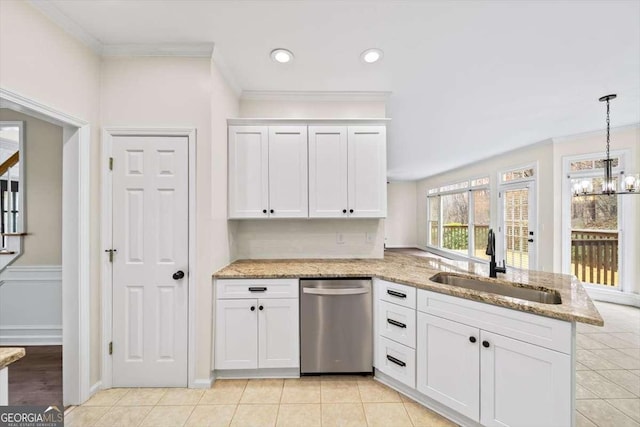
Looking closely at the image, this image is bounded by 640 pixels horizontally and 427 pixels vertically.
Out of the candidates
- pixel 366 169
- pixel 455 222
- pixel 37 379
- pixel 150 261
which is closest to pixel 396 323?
pixel 366 169

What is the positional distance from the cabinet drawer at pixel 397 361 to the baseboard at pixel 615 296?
4.57 m

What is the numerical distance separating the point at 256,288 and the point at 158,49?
2104mm

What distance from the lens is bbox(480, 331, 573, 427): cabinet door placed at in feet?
4.46

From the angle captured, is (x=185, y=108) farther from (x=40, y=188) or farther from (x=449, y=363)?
(x=449, y=363)

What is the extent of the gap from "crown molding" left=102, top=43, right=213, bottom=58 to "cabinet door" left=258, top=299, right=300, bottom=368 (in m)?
2.12

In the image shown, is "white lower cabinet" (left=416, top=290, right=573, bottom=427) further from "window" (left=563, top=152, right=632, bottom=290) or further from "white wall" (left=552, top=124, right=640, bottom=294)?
"white wall" (left=552, top=124, right=640, bottom=294)

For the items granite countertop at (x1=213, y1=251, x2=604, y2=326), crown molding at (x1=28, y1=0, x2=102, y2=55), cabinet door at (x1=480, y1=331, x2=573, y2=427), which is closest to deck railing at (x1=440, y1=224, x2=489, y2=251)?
granite countertop at (x1=213, y1=251, x2=604, y2=326)

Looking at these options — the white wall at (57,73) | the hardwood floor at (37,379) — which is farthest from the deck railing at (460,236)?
the hardwood floor at (37,379)

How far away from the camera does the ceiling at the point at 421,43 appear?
1726 millimetres

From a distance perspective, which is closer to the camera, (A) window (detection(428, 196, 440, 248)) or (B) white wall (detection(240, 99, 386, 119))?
(B) white wall (detection(240, 99, 386, 119))

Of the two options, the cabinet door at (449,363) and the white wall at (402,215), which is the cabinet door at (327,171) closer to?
the cabinet door at (449,363)

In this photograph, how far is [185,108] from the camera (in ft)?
7.06

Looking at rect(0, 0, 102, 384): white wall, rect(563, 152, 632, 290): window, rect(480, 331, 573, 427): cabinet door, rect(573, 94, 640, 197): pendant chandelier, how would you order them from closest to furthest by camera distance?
rect(480, 331, 573, 427): cabinet door < rect(0, 0, 102, 384): white wall < rect(573, 94, 640, 197): pendant chandelier < rect(563, 152, 632, 290): window

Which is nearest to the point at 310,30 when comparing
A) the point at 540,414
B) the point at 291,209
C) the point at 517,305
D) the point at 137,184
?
the point at 291,209
